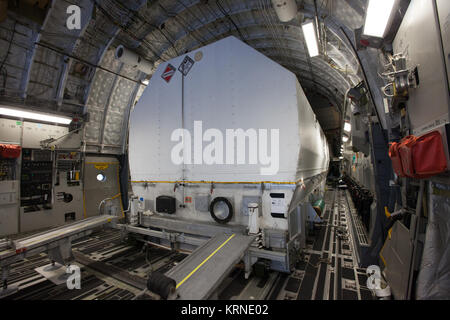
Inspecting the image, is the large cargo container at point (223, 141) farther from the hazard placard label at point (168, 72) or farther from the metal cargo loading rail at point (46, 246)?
the metal cargo loading rail at point (46, 246)

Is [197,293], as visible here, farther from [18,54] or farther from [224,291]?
[18,54]

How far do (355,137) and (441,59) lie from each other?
3429 mm

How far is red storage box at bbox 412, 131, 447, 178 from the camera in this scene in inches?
68.0

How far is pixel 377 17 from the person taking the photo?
2.76 metres

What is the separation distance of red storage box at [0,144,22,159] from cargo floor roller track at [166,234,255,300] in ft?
22.8

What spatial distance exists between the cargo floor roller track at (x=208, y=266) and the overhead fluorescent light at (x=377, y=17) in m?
3.67

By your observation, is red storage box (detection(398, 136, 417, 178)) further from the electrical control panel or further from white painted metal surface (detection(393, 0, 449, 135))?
the electrical control panel

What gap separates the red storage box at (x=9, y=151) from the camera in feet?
18.6
